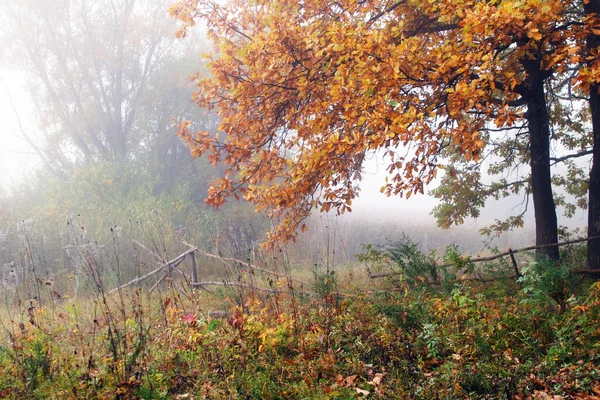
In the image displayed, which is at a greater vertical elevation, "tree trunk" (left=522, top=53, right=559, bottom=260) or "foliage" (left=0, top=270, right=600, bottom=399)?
"tree trunk" (left=522, top=53, right=559, bottom=260)

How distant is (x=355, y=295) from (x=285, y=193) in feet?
6.53

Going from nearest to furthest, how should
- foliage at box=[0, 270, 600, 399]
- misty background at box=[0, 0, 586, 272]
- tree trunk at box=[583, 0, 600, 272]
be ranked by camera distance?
foliage at box=[0, 270, 600, 399]
tree trunk at box=[583, 0, 600, 272]
misty background at box=[0, 0, 586, 272]

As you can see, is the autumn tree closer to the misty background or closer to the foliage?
the foliage

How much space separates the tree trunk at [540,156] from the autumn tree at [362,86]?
0.06 feet

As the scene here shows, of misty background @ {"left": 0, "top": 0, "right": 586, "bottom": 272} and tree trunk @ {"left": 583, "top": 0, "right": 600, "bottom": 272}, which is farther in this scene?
misty background @ {"left": 0, "top": 0, "right": 586, "bottom": 272}

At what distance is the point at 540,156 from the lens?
9359mm

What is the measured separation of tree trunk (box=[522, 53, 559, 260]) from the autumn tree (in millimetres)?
19

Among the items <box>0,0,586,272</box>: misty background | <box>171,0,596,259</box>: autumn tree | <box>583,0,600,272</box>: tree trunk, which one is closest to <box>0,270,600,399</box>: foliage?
<box>171,0,596,259</box>: autumn tree

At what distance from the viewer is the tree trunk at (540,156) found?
29.8ft

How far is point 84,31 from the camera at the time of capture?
22.4 metres

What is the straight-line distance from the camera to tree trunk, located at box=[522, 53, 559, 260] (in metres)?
9.07

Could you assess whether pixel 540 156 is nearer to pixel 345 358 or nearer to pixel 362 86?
pixel 362 86

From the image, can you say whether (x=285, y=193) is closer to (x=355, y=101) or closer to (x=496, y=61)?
(x=355, y=101)

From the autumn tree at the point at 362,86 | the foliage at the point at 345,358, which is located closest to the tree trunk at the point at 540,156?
the autumn tree at the point at 362,86
